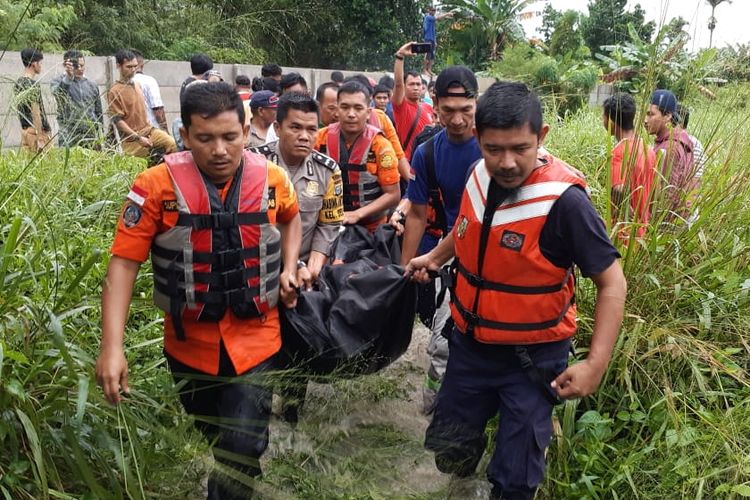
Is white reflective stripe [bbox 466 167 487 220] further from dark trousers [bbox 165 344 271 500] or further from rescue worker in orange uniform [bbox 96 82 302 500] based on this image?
dark trousers [bbox 165 344 271 500]

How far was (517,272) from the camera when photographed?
2566 mm

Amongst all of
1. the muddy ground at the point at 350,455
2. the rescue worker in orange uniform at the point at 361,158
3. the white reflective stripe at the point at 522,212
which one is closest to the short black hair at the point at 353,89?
the rescue worker in orange uniform at the point at 361,158

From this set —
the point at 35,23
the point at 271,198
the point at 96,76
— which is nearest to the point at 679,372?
the point at 271,198

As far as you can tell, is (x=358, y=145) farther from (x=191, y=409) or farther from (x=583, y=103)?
(x=583, y=103)

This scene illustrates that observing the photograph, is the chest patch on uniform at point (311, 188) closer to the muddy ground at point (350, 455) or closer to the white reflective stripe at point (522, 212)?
the muddy ground at point (350, 455)

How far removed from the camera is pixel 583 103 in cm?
1013

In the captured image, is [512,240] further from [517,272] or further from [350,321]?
[350,321]

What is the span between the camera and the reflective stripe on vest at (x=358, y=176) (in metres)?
4.70

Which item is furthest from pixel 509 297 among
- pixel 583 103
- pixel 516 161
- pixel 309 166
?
pixel 583 103

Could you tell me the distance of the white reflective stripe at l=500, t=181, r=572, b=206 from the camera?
2480mm

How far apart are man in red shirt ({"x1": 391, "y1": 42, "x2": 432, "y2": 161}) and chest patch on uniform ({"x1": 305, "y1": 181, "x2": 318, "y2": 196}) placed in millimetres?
3016

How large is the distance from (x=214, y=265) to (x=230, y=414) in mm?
549

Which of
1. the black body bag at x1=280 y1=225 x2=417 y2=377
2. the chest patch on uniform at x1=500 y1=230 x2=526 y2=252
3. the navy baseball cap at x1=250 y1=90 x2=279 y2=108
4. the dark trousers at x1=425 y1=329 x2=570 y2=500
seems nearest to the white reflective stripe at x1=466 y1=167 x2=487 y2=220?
the chest patch on uniform at x1=500 y1=230 x2=526 y2=252

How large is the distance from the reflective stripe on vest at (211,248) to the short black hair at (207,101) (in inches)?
7.0
